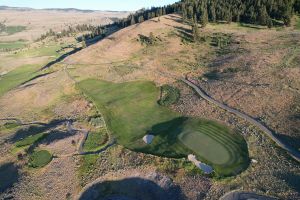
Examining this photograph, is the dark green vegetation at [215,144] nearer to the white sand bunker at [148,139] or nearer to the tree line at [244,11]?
the white sand bunker at [148,139]

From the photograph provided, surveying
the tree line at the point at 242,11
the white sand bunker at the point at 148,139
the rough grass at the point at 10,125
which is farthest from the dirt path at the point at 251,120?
the rough grass at the point at 10,125

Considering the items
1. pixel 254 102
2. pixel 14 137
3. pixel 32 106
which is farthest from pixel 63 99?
pixel 254 102

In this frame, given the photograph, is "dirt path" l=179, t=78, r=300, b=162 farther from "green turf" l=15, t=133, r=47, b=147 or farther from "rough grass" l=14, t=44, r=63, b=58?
"rough grass" l=14, t=44, r=63, b=58

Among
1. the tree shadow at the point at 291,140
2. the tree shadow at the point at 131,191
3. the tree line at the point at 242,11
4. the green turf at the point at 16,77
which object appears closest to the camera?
the tree shadow at the point at 131,191

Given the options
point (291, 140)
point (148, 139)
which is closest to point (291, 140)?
point (291, 140)

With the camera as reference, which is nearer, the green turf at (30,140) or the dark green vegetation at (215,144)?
the dark green vegetation at (215,144)

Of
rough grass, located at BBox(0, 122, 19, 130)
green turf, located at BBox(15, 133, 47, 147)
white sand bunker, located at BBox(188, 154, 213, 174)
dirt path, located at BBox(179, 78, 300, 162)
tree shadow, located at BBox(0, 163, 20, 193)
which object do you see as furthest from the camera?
rough grass, located at BBox(0, 122, 19, 130)

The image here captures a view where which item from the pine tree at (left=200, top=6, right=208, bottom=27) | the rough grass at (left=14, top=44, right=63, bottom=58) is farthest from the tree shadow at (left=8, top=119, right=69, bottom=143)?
the rough grass at (left=14, top=44, right=63, bottom=58)
